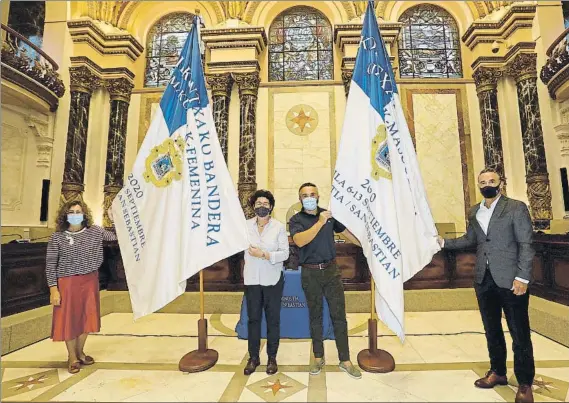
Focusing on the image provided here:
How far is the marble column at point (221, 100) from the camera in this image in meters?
7.74

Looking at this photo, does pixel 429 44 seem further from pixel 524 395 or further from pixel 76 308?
pixel 76 308

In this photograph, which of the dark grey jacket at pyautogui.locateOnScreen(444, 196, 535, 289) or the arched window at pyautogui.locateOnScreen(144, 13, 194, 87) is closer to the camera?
the dark grey jacket at pyautogui.locateOnScreen(444, 196, 535, 289)

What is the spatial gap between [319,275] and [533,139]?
6.87m

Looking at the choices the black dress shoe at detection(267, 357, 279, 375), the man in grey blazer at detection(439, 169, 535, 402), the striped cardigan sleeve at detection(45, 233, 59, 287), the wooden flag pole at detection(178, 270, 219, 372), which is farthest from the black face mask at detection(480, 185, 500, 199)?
the striped cardigan sleeve at detection(45, 233, 59, 287)

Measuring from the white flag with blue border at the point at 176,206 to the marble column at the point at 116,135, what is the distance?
5173 millimetres

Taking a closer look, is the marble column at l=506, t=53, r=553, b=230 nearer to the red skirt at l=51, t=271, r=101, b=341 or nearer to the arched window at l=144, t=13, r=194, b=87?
the red skirt at l=51, t=271, r=101, b=341

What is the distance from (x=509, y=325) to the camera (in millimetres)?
2457

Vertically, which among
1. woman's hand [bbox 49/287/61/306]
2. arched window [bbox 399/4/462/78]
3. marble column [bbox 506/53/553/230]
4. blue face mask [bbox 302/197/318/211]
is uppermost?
arched window [bbox 399/4/462/78]

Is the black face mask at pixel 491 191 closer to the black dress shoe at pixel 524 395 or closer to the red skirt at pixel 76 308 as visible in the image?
the black dress shoe at pixel 524 395

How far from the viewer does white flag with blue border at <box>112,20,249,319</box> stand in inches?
115

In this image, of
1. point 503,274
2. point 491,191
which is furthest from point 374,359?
point 491,191

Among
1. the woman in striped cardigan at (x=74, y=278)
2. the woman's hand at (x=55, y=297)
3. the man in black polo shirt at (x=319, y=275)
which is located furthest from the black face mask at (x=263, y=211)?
the woman's hand at (x=55, y=297)

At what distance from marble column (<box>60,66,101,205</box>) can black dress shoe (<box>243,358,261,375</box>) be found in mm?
6316

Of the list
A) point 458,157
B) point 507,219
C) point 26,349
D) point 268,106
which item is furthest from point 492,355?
point 268,106
